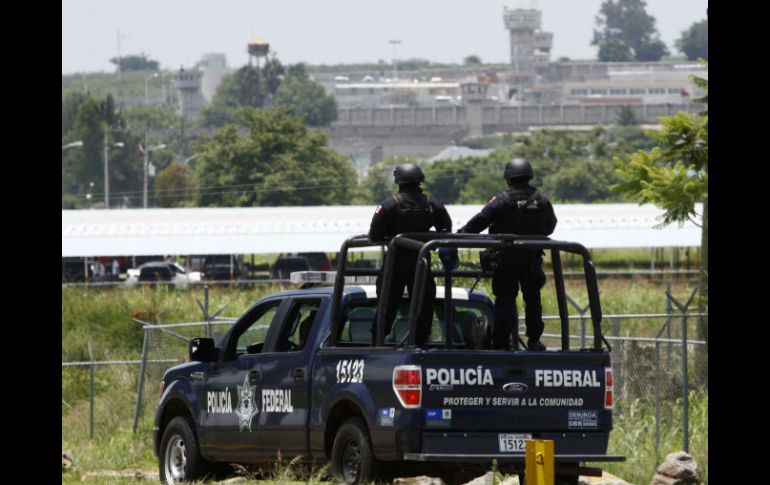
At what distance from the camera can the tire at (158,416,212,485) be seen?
1272 cm

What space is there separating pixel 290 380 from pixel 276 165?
383 ft

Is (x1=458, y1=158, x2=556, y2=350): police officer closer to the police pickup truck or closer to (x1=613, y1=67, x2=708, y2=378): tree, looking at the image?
the police pickup truck

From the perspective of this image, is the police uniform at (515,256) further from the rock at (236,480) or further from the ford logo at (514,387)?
the rock at (236,480)

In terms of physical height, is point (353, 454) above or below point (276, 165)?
above

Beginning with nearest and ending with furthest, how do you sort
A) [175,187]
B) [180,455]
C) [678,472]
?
[180,455]
[678,472]
[175,187]

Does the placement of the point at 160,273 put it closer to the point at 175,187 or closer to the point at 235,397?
the point at 235,397

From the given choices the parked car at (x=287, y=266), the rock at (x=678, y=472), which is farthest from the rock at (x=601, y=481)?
the parked car at (x=287, y=266)

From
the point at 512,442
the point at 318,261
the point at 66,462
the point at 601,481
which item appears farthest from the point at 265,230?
the point at 512,442

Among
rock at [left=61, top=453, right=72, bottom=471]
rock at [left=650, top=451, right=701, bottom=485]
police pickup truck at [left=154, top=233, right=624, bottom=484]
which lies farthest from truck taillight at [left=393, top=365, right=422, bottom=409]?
rock at [left=61, top=453, right=72, bottom=471]

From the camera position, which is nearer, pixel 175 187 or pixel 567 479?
pixel 567 479

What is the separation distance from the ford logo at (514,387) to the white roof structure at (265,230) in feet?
176

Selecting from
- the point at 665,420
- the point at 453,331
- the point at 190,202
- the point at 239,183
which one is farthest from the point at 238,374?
the point at 190,202

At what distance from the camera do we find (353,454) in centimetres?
1084
